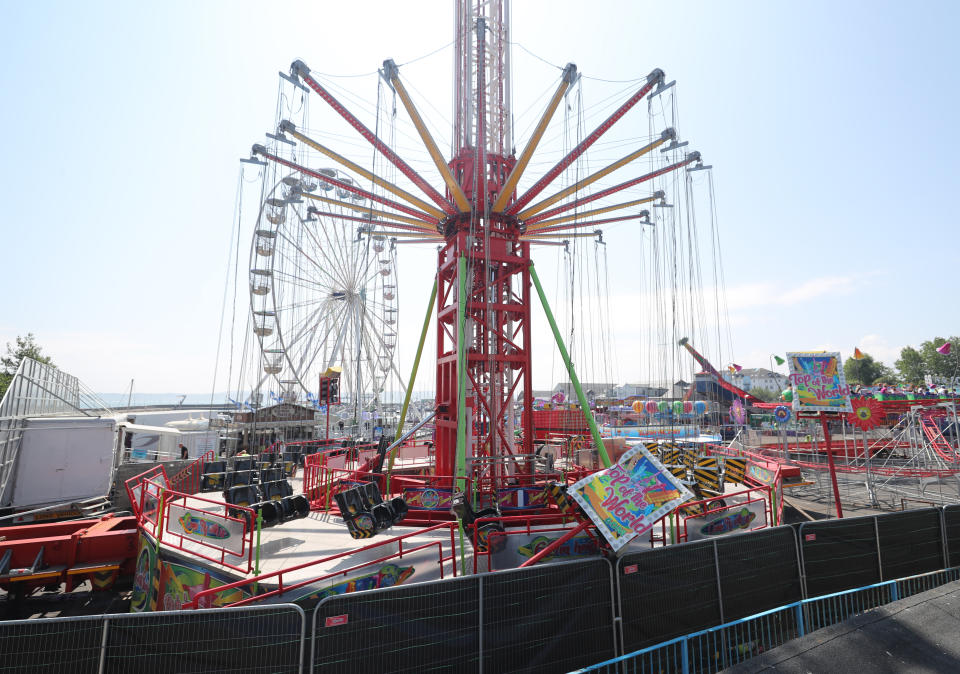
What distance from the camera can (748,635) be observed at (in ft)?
18.2

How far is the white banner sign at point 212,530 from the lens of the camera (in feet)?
25.4

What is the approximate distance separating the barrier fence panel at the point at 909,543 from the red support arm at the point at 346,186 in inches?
434

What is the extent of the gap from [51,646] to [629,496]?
5.62 metres

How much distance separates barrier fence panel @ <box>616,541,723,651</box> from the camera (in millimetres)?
5199

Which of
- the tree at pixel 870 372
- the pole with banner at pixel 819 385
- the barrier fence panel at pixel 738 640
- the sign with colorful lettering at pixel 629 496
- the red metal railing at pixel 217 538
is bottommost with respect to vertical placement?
the barrier fence panel at pixel 738 640

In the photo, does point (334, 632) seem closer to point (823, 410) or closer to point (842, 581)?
point (842, 581)

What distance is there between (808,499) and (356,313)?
75.7 feet

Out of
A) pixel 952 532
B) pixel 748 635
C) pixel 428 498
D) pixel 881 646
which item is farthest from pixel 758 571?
pixel 428 498

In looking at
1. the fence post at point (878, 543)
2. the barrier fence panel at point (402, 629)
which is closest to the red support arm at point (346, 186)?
the barrier fence panel at point (402, 629)

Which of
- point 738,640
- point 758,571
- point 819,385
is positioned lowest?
point 738,640

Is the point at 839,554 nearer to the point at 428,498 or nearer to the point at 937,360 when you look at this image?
the point at 428,498

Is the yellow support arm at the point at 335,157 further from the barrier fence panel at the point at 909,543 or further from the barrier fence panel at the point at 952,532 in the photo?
the barrier fence panel at the point at 952,532

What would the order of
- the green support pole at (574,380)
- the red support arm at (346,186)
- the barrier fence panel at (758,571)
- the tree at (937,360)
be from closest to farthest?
the barrier fence panel at (758,571), the green support pole at (574,380), the red support arm at (346,186), the tree at (937,360)

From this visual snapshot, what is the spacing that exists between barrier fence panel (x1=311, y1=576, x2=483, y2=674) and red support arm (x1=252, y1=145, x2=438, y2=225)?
329 inches
